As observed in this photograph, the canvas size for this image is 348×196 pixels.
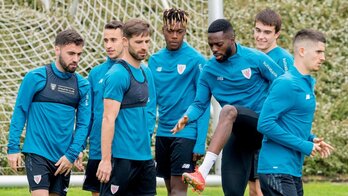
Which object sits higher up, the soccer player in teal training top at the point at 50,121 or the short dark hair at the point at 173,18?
the short dark hair at the point at 173,18

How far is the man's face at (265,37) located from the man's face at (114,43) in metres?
1.32

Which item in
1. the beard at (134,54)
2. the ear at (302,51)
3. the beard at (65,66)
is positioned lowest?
the beard at (65,66)

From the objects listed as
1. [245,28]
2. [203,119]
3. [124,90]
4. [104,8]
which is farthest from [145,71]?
[245,28]

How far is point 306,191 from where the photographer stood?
11805 mm

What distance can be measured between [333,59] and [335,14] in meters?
0.98

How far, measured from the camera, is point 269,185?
7.27m

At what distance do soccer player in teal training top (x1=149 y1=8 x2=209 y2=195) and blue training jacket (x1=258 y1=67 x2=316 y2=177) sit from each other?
2.02 metres

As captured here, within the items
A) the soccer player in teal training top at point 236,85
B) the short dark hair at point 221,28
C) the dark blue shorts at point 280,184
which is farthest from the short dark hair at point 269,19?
the dark blue shorts at point 280,184

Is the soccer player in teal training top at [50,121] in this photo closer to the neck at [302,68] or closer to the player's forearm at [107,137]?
the player's forearm at [107,137]

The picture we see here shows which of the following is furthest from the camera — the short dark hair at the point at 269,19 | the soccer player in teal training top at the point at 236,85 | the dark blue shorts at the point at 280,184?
the short dark hair at the point at 269,19

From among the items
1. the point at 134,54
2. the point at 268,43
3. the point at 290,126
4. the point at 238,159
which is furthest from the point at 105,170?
the point at 268,43

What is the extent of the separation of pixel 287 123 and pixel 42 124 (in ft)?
7.28

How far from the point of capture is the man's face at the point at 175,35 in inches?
Answer: 367

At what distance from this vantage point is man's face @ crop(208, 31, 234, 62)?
326 inches
